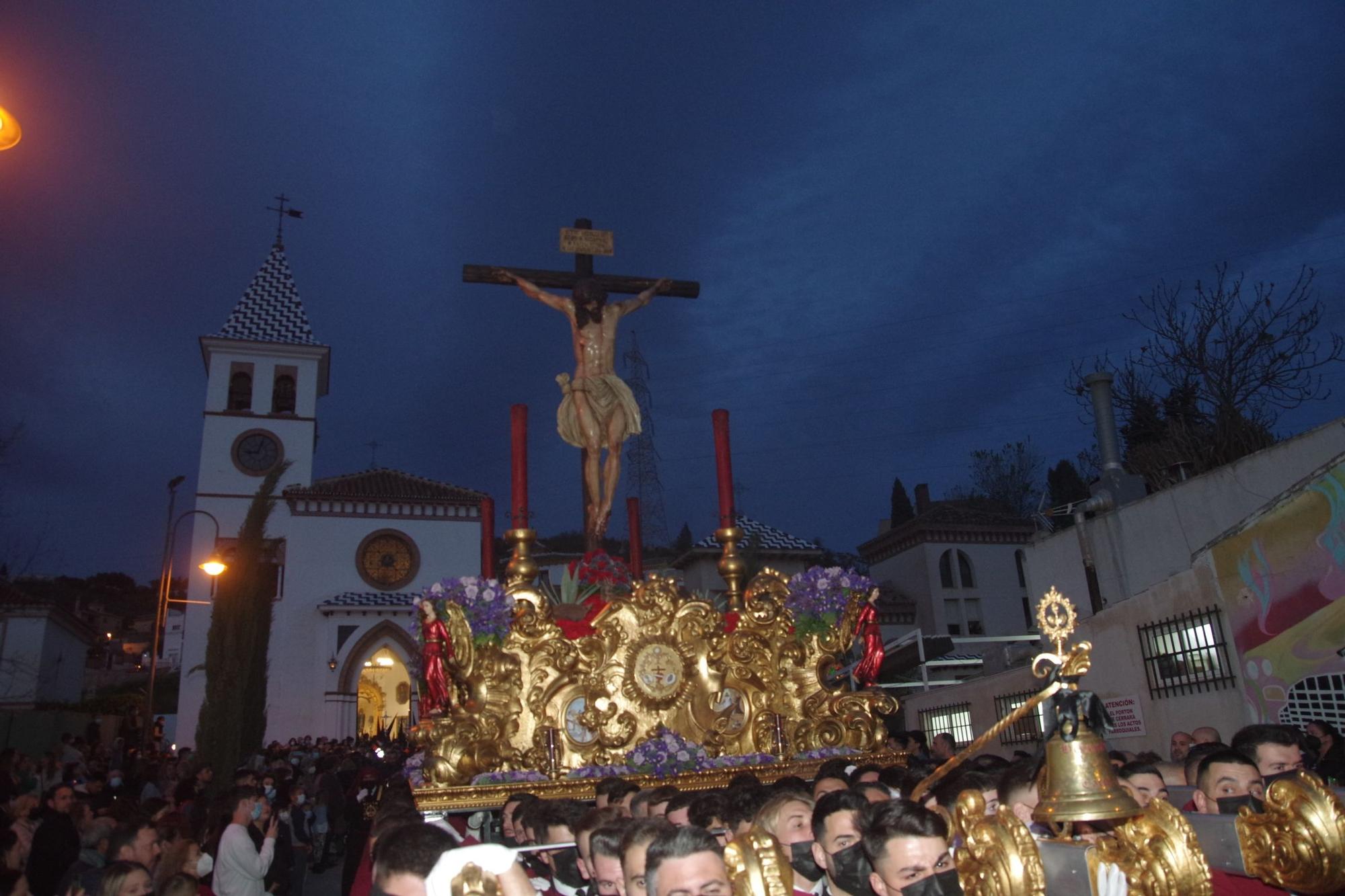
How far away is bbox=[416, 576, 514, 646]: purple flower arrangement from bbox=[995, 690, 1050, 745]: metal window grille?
9337 mm

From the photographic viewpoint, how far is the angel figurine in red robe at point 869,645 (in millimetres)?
8008

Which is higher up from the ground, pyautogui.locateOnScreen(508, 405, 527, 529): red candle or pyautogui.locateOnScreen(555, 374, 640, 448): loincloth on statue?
pyautogui.locateOnScreen(555, 374, 640, 448): loincloth on statue

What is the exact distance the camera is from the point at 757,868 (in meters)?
2.54

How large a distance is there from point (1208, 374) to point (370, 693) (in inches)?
1130

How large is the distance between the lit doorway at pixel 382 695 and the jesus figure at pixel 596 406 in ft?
84.8

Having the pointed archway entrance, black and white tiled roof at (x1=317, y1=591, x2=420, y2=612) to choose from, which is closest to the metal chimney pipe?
the pointed archway entrance

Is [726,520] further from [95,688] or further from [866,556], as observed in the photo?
[95,688]

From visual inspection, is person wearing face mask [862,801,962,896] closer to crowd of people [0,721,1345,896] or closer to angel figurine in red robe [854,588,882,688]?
crowd of people [0,721,1345,896]

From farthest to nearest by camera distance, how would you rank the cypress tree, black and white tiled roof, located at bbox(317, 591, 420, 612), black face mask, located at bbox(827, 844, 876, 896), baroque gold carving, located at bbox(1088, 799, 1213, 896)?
black and white tiled roof, located at bbox(317, 591, 420, 612) → the cypress tree → black face mask, located at bbox(827, 844, 876, 896) → baroque gold carving, located at bbox(1088, 799, 1213, 896)

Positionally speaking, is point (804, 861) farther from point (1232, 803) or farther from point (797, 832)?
point (1232, 803)

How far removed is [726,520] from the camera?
8.03 metres

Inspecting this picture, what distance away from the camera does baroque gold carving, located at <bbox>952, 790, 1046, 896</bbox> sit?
7.95 ft

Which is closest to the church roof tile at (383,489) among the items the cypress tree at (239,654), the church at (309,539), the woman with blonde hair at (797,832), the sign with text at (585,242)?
the church at (309,539)

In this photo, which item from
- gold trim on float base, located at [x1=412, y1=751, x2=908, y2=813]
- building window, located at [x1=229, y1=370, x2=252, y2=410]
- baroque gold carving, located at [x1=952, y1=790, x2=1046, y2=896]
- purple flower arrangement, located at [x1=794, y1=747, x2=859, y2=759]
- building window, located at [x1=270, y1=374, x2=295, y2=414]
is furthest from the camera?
building window, located at [x1=270, y1=374, x2=295, y2=414]
